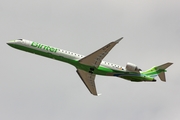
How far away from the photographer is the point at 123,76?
183 ft

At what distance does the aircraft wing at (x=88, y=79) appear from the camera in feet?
193

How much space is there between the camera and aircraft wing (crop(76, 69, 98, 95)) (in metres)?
58.8

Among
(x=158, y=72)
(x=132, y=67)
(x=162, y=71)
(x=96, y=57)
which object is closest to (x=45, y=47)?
(x=96, y=57)

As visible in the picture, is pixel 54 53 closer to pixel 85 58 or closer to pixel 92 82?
pixel 85 58

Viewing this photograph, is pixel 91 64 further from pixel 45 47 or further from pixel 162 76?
pixel 162 76

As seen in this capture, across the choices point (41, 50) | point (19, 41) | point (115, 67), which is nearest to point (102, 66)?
point (115, 67)

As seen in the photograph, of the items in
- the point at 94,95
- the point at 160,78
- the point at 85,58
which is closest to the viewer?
the point at 85,58

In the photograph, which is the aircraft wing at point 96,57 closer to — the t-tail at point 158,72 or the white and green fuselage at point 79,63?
the white and green fuselage at point 79,63

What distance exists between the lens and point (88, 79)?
59.8 metres

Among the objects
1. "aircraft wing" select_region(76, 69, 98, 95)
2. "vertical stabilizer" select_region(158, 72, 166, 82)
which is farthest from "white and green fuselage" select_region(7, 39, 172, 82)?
"aircraft wing" select_region(76, 69, 98, 95)

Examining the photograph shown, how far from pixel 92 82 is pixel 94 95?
235 centimetres

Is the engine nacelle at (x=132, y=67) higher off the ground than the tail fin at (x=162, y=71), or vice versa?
the engine nacelle at (x=132, y=67)

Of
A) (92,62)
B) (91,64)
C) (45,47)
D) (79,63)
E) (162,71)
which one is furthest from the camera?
(162,71)

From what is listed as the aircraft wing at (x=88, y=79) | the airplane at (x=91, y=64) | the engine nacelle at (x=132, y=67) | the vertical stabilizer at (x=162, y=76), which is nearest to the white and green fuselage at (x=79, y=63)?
the airplane at (x=91, y=64)
